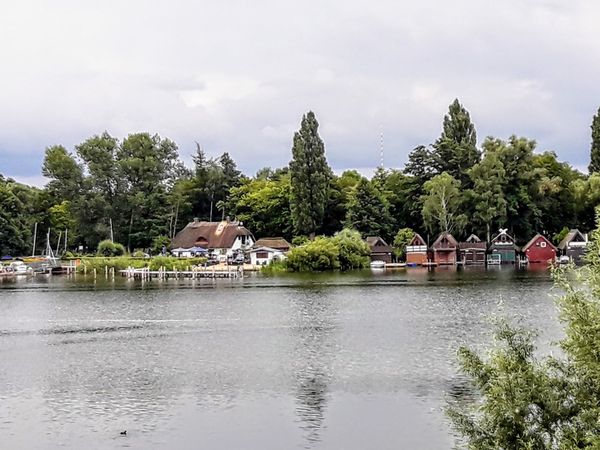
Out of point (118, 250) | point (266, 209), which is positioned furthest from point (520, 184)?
point (118, 250)

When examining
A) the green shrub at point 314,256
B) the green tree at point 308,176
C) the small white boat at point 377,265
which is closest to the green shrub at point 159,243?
the green tree at point 308,176

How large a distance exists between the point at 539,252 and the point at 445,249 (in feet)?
35.5

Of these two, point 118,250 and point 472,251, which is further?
point 118,250

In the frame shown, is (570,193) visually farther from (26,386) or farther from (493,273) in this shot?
(26,386)

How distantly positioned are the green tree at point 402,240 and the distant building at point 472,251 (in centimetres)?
585

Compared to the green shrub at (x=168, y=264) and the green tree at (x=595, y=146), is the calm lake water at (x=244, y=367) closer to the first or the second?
the green shrub at (x=168, y=264)

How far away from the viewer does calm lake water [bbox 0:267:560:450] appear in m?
19.7

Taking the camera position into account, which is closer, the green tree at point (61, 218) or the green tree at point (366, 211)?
the green tree at point (366, 211)

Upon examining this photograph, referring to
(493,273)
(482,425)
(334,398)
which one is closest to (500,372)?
(482,425)

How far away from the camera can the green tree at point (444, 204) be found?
88.8 meters

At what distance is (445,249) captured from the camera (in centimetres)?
8994

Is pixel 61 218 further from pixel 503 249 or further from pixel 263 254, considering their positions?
pixel 503 249

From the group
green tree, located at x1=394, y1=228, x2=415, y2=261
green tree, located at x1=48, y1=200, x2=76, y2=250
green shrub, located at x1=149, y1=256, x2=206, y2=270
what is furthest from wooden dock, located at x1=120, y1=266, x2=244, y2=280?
green tree, located at x1=48, y1=200, x2=76, y2=250

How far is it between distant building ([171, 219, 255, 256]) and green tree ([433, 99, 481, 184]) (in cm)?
Result: 2515
